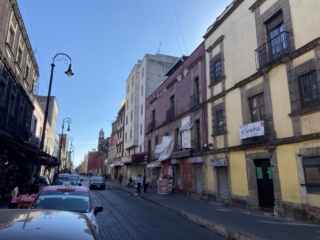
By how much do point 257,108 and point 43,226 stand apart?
1195cm

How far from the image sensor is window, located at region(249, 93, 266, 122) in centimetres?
1234

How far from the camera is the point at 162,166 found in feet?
81.9

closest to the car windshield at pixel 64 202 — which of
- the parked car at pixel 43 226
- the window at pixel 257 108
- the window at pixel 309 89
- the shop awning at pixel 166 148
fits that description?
the parked car at pixel 43 226

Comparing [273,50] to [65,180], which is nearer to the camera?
[273,50]

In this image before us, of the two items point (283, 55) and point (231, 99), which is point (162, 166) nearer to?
point (231, 99)

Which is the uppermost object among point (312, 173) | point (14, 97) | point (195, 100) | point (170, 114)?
point (170, 114)

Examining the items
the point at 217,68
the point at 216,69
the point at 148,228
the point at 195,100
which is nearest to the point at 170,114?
the point at 195,100

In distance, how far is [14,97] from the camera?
16453 millimetres

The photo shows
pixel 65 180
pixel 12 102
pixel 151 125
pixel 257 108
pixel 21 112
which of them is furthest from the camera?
A: pixel 151 125

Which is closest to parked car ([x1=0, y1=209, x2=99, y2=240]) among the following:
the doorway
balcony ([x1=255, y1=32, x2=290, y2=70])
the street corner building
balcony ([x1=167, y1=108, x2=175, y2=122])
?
the street corner building

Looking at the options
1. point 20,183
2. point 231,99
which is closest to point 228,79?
point 231,99

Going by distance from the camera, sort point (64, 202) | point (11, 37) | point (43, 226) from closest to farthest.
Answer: point (43, 226) < point (64, 202) < point (11, 37)

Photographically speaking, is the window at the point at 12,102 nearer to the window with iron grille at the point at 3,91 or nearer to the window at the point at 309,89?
the window with iron grille at the point at 3,91

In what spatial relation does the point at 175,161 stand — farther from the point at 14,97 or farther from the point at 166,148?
the point at 14,97
